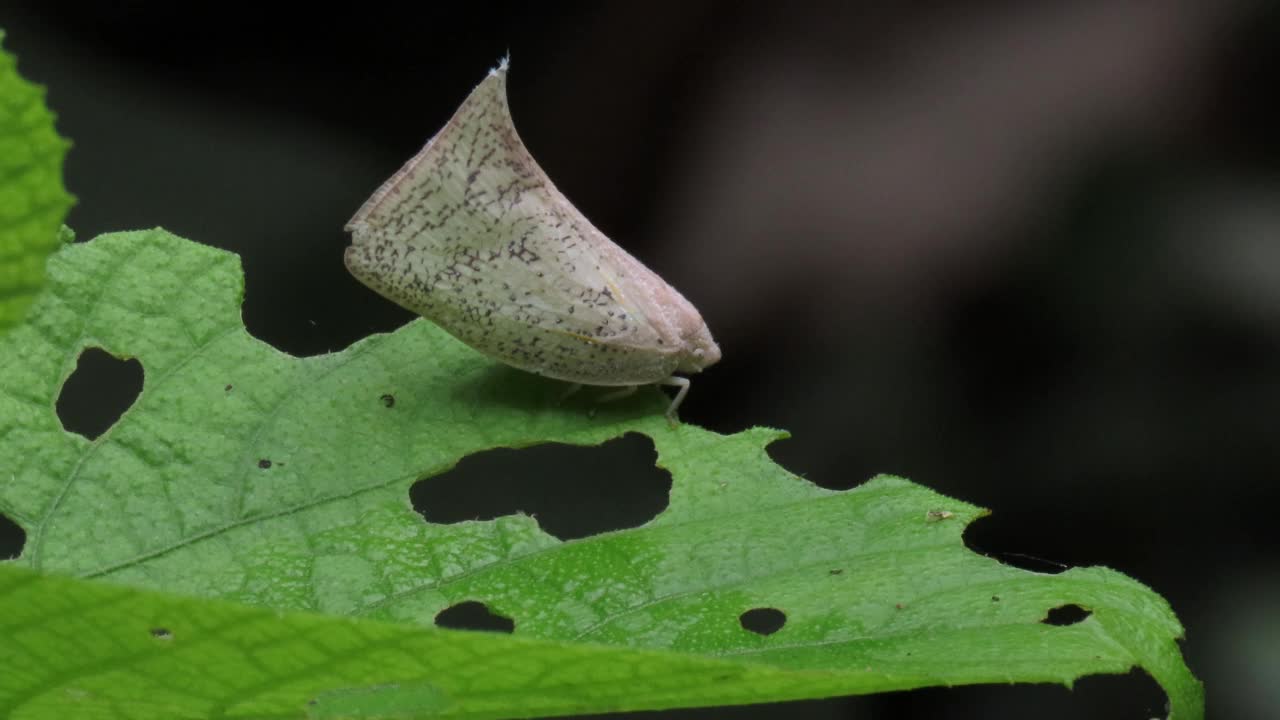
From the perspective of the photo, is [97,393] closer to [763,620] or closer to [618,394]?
[618,394]

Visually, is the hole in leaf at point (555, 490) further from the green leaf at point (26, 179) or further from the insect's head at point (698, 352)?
the green leaf at point (26, 179)

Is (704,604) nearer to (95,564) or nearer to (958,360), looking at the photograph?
(95,564)

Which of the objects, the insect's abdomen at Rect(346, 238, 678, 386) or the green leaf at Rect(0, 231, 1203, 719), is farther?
the insect's abdomen at Rect(346, 238, 678, 386)

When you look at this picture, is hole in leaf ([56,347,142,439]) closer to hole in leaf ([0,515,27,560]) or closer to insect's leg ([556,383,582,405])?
hole in leaf ([0,515,27,560])

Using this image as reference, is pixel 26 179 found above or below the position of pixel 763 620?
above

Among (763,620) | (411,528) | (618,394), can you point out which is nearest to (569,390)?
(618,394)

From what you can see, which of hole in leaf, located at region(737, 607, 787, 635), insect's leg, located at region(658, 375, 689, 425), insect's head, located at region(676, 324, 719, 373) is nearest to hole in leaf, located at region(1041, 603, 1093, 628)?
hole in leaf, located at region(737, 607, 787, 635)
